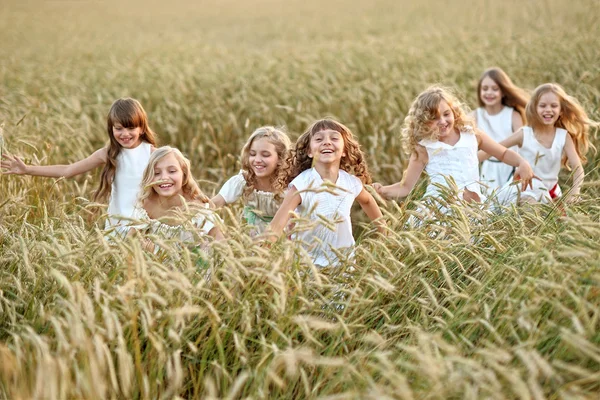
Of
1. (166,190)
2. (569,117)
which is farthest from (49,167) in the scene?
(569,117)

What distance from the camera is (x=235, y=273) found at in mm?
3148

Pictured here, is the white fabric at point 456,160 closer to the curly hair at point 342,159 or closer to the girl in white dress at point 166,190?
the curly hair at point 342,159

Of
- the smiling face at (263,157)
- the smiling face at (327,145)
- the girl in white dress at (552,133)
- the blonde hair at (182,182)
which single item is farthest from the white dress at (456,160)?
the blonde hair at (182,182)

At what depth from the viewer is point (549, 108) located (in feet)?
18.6

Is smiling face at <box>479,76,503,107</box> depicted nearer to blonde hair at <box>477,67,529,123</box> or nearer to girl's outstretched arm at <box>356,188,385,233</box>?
blonde hair at <box>477,67,529,123</box>

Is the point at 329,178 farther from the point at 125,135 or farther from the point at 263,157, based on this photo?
the point at 125,135

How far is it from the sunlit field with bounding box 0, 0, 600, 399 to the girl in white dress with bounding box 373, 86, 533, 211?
322mm

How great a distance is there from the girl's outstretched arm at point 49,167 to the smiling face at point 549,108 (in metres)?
3.26

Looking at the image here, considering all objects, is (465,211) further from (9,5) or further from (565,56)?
(9,5)

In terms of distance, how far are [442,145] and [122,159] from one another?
222 centimetres

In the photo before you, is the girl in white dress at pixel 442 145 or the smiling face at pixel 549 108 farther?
the smiling face at pixel 549 108

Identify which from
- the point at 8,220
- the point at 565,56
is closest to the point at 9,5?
the point at 565,56

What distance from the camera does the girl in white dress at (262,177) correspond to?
473 cm

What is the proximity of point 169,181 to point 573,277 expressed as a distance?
234 cm
